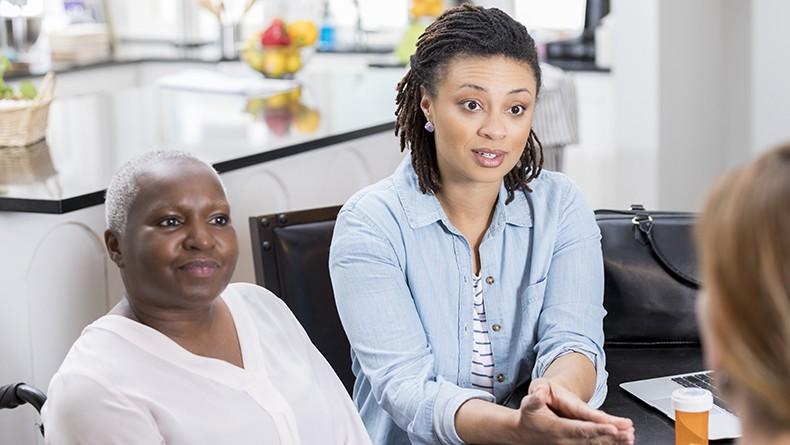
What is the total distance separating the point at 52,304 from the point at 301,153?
0.94 m

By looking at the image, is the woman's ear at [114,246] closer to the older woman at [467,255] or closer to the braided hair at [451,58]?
the older woman at [467,255]

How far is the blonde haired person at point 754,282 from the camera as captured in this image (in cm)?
69

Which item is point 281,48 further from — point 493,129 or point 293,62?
point 493,129

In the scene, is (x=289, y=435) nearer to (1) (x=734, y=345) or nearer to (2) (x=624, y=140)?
(1) (x=734, y=345)

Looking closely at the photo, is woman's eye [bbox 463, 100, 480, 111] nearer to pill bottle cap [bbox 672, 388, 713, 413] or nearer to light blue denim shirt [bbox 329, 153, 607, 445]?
light blue denim shirt [bbox 329, 153, 607, 445]

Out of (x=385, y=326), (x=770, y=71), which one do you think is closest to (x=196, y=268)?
(x=385, y=326)

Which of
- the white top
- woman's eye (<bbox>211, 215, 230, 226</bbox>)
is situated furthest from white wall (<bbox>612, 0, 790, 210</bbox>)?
woman's eye (<bbox>211, 215, 230, 226</bbox>)

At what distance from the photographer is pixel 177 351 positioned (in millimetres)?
1509

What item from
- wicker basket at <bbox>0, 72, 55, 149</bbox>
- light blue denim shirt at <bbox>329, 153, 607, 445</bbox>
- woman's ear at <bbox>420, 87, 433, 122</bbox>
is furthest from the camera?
wicker basket at <bbox>0, 72, 55, 149</bbox>

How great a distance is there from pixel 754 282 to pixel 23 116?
2539 millimetres

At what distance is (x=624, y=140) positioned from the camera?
168 inches

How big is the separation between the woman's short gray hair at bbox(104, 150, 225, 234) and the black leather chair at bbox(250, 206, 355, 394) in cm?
47

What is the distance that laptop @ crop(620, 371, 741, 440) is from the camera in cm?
150

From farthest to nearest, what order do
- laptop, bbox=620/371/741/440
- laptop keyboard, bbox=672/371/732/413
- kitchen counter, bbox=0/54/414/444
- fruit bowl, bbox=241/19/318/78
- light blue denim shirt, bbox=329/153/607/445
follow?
fruit bowl, bbox=241/19/318/78 < kitchen counter, bbox=0/54/414/444 < light blue denim shirt, bbox=329/153/607/445 < laptop keyboard, bbox=672/371/732/413 < laptop, bbox=620/371/741/440
